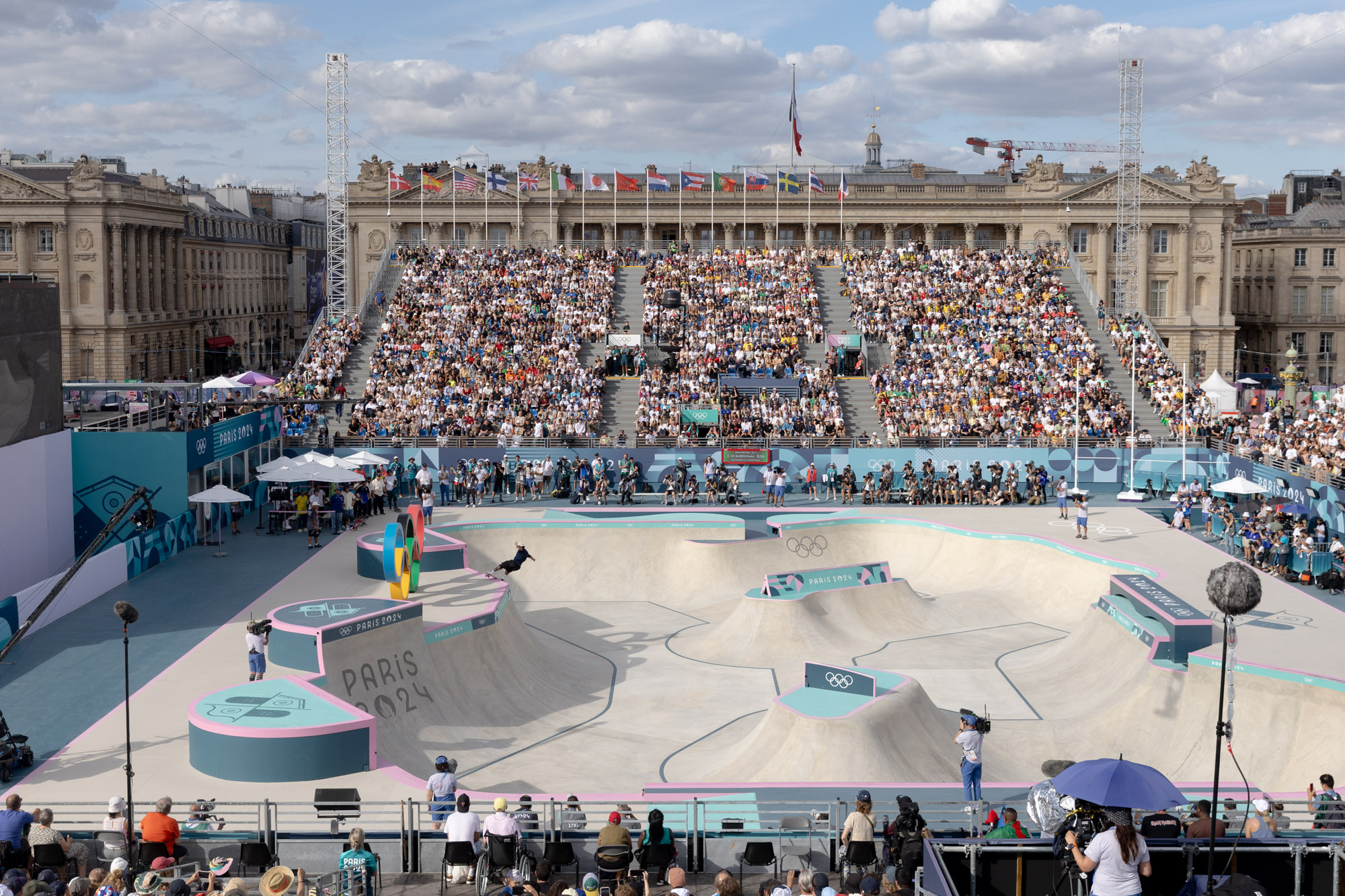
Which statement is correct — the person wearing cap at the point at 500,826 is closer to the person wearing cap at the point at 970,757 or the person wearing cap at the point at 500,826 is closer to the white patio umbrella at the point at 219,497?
the person wearing cap at the point at 970,757

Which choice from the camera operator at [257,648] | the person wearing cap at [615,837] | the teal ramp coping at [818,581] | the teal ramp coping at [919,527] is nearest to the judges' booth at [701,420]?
the teal ramp coping at [919,527]

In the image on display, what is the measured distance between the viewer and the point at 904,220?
83.6m

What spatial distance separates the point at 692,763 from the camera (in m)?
20.8

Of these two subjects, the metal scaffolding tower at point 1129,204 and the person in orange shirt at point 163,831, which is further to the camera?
the metal scaffolding tower at point 1129,204

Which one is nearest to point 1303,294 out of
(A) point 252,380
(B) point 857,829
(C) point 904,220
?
(C) point 904,220

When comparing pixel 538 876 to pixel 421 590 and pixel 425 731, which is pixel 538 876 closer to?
pixel 425 731

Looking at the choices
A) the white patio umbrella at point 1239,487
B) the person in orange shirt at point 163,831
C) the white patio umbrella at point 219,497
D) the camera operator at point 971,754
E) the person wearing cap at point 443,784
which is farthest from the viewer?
the white patio umbrella at point 1239,487

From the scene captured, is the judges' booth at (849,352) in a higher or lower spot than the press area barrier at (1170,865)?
higher

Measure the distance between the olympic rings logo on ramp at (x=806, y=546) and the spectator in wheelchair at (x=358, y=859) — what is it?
22.6m

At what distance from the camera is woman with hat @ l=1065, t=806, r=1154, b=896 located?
1041cm

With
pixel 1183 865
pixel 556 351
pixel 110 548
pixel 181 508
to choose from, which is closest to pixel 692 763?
pixel 1183 865

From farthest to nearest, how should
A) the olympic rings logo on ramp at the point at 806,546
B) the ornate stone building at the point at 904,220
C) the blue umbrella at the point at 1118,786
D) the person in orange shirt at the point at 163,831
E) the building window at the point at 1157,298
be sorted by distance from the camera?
the building window at the point at 1157,298 < the ornate stone building at the point at 904,220 < the olympic rings logo on ramp at the point at 806,546 < the person in orange shirt at the point at 163,831 < the blue umbrella at the point at 1118,786

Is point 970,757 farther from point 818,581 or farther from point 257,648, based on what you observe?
point 818,581

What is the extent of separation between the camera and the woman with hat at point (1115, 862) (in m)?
10.4
